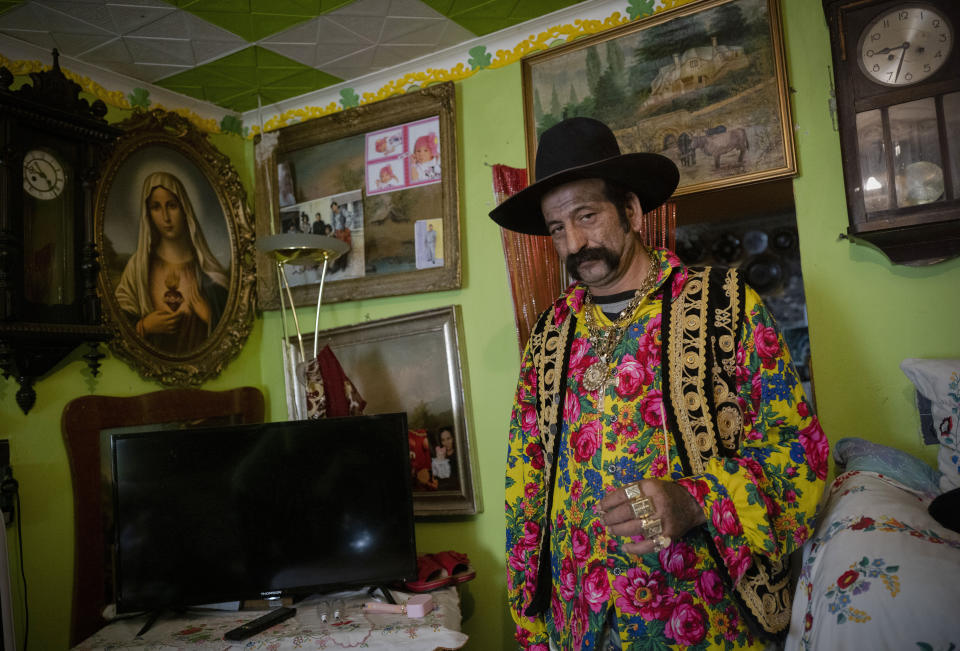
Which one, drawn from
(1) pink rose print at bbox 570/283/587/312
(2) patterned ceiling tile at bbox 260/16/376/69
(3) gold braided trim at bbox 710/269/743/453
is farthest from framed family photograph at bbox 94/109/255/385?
(3) gold braided trim at bbox 710/269/743/453

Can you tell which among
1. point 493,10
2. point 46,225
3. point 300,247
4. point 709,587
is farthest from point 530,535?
point 46,225

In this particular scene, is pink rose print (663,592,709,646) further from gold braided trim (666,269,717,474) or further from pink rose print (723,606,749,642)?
gold braided trim (666,269,717,474)

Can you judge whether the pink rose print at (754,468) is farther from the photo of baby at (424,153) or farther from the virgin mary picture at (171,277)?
the virgin mary picture at (171,277)

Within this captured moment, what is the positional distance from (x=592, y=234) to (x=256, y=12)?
1426 mm

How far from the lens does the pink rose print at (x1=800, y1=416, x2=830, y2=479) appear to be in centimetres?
115

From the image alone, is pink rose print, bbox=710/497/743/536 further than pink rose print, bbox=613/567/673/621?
No

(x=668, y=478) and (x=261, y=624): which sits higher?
(x=668, y=478)

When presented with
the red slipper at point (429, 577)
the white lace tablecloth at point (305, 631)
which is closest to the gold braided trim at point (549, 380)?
the white lace tablecloth at point (305, 631)

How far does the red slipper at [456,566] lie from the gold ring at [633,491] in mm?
1072

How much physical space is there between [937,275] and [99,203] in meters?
2.66

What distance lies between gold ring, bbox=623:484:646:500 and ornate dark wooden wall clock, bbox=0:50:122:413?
1.82 metres

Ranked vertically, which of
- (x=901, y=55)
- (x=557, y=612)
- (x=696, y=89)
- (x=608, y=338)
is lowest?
(x=557, y=612)

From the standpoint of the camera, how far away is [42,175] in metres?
1.99

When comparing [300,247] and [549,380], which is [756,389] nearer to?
[549,380]
